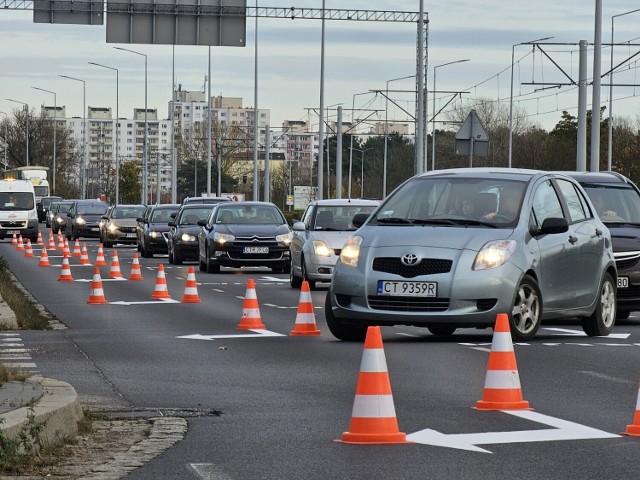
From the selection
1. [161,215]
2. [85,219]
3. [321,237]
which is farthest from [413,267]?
[85,219]

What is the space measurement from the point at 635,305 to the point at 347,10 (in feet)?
116

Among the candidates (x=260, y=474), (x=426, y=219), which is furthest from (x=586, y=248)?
(x=260, y=474)

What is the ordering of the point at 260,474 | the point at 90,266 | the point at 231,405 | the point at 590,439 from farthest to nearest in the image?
the point at 90,266, the point at 231,405, the point at 590,439, the point at 260,474

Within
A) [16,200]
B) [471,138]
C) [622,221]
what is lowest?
[16,200]

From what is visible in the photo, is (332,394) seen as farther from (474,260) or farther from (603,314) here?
(603,314)

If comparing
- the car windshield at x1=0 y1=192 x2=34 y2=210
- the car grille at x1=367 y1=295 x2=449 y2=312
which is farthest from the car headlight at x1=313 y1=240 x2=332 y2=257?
the car windshield at x1=0 y1=192 x2=34 y2=210

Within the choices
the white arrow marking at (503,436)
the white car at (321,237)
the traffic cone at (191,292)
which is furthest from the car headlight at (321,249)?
the white arrow marking at (503,436)

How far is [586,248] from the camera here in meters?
17.2

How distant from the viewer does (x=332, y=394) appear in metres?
11.9

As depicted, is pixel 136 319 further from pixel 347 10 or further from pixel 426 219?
pixel 347 10

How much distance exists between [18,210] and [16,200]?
0.71m

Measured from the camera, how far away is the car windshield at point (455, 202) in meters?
16.2

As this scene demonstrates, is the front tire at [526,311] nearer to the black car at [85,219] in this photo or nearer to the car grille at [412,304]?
the car grille at [412,304]

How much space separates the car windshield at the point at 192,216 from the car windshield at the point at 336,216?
1308 centimetres
